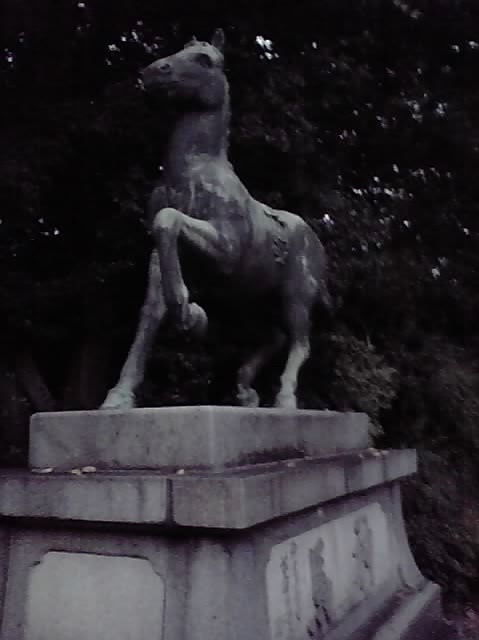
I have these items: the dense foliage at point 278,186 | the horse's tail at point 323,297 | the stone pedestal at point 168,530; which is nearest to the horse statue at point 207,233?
the horse's tail at point 323,297

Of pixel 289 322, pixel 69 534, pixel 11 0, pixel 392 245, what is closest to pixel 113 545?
pixel 69 534

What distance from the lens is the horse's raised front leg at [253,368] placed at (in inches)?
172

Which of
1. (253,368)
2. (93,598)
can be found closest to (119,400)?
(93,598)

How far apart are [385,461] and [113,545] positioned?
2.15 meters

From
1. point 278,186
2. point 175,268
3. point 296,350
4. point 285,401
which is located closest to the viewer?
point 175,268

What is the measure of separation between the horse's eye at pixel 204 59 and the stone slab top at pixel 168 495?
211cm

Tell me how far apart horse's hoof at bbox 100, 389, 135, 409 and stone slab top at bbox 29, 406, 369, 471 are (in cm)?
10

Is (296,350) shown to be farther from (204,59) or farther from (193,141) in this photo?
(204,59)

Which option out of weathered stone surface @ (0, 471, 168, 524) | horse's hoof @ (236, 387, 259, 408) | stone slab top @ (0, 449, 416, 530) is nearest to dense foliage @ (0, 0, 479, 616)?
horse's hoof @ (236, 387, 259, 408)

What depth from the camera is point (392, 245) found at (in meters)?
8.38

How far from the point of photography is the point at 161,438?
9.69 feet

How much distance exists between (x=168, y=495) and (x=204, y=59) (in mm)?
2316

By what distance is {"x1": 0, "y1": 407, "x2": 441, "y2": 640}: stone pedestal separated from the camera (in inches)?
105

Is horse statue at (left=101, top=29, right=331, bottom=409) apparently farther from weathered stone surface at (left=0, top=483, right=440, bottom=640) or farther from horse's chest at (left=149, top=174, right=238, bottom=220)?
weathered stone surface at (left=0, top=483, right=440, bottom=640)
